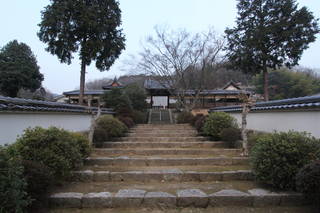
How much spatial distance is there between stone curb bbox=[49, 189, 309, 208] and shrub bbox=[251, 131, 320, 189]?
0.27 m

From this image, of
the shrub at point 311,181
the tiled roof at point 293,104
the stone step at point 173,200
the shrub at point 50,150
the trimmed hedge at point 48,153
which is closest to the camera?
the shrub at point 311,181

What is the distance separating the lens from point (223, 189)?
12.8 feet

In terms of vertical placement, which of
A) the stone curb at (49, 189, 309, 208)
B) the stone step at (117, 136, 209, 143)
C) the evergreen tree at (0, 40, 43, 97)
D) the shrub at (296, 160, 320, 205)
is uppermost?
the evergreen tree at (0, 40, 43, 97)

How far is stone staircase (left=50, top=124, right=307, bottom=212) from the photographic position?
137 inches

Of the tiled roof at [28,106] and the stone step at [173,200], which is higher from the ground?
the tiled roof at [28,106]

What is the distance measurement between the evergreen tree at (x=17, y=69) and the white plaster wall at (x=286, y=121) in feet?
63.0

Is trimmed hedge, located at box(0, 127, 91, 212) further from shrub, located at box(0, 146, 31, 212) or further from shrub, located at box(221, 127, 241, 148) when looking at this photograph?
shrub, located at box(221, 127, 241, 148)

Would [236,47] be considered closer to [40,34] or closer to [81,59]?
[81,59]

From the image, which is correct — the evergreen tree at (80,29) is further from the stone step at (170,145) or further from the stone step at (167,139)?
the stone step at (170,145)

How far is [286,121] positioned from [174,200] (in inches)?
150

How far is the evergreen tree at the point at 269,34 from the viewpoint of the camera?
15.4m

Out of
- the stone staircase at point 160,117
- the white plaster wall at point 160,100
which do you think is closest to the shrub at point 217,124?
the stone staircase at point 160,117

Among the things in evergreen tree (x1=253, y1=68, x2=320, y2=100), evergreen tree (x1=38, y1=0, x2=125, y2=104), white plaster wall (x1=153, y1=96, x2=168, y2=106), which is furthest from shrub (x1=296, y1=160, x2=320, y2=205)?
white plaster wall (x1=153, y1=96, x2=168, y2=106)

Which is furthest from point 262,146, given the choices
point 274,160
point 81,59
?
point 81,59
